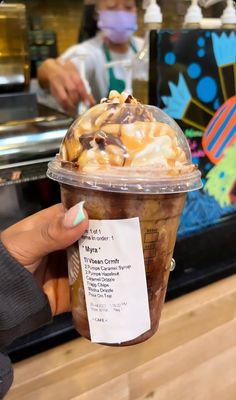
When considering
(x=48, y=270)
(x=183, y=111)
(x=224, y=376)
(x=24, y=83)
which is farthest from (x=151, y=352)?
(x=24, y=83)

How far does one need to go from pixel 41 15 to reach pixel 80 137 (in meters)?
1.63

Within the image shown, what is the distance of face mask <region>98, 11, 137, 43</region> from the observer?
5.54 ft

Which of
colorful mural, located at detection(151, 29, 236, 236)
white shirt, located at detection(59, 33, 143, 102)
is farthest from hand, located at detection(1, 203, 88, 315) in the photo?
white shirt, located at detection(59, 33, 143, 102)

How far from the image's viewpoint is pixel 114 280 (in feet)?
1.88

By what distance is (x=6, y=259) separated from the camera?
610 mm

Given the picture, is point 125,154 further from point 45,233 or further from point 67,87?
point 67,87

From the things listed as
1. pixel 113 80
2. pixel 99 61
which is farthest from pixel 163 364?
pixel 99 61

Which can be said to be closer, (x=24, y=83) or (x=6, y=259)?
(x=6, y=259)

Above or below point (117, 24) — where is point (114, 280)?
below

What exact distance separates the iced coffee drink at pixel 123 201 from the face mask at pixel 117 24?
4.03 ft

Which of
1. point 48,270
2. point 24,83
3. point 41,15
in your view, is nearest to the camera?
point 48,270

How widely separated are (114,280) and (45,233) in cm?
11

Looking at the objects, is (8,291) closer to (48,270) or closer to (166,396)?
(48,270)

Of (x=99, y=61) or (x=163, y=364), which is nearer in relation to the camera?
(x=163, y=364)
